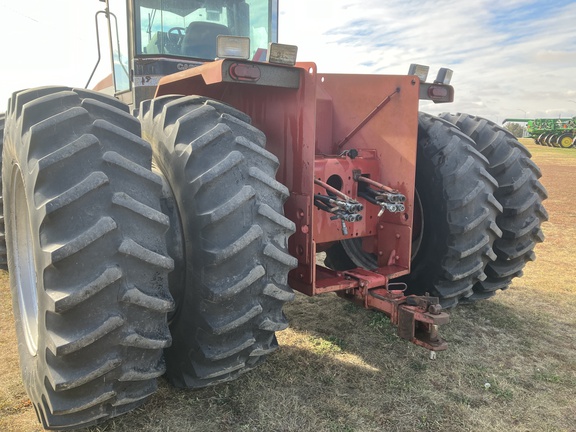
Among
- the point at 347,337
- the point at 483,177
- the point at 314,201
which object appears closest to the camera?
the point at 314,201

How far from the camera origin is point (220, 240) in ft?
7.50

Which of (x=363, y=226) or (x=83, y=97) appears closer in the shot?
(x=83, y=97)

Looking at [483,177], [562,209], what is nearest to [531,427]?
[483,177]

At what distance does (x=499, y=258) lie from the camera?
4.00 m

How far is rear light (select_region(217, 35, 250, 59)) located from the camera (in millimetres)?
2514

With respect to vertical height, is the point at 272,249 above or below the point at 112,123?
below

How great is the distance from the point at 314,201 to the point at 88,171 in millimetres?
1488

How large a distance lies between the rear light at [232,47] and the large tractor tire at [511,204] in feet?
7.69

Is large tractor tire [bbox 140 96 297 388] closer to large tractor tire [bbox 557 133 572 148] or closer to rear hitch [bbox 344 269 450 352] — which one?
rear hitch [bbox 344 269 450 352]

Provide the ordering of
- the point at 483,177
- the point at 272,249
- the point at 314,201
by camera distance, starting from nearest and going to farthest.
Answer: the point at 272,249 < the point at 314,201 < the point at 483,177

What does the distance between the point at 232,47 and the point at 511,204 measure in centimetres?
269

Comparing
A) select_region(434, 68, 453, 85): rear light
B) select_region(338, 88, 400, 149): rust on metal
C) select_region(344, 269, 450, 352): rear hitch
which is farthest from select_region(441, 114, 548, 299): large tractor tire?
select_region(344, 269, 450, 352): rear hitch

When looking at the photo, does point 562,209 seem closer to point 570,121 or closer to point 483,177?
point 483,177

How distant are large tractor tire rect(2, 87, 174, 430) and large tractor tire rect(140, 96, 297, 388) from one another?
0.22 m
